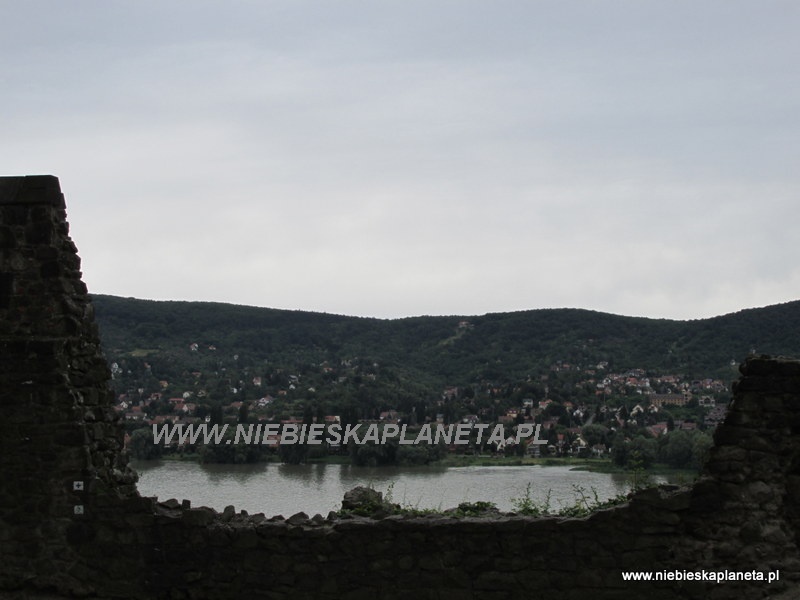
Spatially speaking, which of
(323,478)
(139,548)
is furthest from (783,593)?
(323,478)

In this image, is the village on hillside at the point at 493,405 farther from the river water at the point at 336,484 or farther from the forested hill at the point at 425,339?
the forested hill at the point at 425,339

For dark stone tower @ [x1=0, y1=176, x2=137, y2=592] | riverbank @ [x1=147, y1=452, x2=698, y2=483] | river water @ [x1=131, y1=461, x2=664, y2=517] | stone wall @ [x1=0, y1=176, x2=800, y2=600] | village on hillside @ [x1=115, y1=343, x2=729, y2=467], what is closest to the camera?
stone wall @ [x1=0, y1=176, x2=800, y2=600]

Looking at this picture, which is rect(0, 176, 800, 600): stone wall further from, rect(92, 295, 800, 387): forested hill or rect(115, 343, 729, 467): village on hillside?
rect(92, 295, 800, 387): forested hill

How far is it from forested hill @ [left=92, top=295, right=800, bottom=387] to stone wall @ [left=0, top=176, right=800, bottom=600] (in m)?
25.5

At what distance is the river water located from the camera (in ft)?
42.0

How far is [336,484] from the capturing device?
16953 mm

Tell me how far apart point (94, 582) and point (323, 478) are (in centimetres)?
1252

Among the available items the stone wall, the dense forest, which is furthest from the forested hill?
the stone wall

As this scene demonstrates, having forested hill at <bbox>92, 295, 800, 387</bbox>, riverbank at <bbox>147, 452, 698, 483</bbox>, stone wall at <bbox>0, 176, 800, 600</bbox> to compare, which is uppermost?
forested hill at <bbox>92, 295, 800, 387</bbox>

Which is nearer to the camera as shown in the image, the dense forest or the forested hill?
the dense forest

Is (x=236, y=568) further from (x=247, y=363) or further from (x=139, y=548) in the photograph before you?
(x=247, y=363)

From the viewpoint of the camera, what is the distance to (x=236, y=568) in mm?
6141

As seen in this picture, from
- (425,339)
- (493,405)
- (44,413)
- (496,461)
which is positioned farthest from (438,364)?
(44,413)

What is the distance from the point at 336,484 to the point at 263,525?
1103cm
